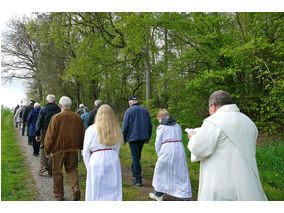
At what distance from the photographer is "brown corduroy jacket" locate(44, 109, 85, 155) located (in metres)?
3.82

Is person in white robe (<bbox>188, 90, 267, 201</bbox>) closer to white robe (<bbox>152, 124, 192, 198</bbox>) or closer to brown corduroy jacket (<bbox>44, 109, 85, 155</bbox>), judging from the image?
white robe (<bbox>152, 124, 192, 198</bbox>)

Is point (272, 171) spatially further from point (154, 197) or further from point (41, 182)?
point (41, 182)

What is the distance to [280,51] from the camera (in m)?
6.14

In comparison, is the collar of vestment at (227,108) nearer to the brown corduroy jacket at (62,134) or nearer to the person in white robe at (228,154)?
the person in white robe at (228,154)

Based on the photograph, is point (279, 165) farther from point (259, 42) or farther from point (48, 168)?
point (48, 168)

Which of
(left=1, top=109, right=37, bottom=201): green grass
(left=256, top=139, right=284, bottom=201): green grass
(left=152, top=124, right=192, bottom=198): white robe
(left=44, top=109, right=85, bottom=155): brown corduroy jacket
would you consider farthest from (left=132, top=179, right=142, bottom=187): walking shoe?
(left=256, top=139, right=284, bottom=201): green grass

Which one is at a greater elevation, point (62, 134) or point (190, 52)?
point (190, 52)

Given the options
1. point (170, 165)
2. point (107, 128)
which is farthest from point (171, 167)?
point (107, 128)

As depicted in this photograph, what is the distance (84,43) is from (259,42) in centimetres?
950

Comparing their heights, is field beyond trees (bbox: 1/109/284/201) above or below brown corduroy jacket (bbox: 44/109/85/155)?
below

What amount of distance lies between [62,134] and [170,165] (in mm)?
2131

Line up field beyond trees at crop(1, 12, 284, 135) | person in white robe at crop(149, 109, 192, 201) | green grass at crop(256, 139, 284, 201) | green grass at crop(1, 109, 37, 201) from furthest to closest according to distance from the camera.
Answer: field beyond trees at crop(1, 12, 284, 135), green grass at crop(256, 139, 284, 201), green grass at crop(1, 109, 37, 201), person in white robe at crop(149, 109, 192, 201)

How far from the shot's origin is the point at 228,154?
87.9 inches

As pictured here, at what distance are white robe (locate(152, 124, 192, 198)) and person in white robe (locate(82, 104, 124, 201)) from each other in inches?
48.2
